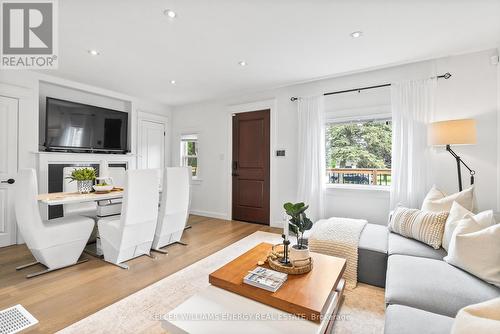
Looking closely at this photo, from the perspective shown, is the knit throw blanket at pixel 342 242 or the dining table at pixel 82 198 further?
the dining table at pixel 82 198

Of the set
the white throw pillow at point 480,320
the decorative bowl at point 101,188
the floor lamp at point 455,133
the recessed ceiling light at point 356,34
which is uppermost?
the recessed ceiling light at point 356,34

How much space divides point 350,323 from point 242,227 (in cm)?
270

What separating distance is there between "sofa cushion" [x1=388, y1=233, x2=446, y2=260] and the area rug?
43 centimetres

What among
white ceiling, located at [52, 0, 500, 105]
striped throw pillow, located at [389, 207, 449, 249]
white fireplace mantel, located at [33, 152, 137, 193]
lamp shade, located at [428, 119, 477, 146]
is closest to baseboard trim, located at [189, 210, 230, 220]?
white fireplace mantel, located at [33, 152, 137, 193]

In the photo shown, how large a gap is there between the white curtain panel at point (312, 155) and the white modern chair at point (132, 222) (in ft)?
7.54

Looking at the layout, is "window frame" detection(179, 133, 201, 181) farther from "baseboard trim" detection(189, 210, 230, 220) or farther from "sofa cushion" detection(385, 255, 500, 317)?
"sofa cushion" detection(385, 255, 500, 317)

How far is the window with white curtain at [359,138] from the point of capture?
11.4ft

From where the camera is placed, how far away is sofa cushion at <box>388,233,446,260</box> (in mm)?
1950

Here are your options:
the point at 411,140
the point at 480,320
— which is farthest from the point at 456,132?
the point at 480,320

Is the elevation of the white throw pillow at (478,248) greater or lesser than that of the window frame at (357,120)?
lesser

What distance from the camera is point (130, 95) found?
484 cm

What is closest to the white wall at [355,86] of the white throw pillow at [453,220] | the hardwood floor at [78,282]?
the white throw pillow at [453,220]

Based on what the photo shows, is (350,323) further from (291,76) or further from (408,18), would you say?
(291,76)

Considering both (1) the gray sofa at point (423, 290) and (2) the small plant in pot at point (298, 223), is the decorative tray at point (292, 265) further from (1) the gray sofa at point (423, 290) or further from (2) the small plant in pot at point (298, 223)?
(1) the gray sofa at point (423, 290)
